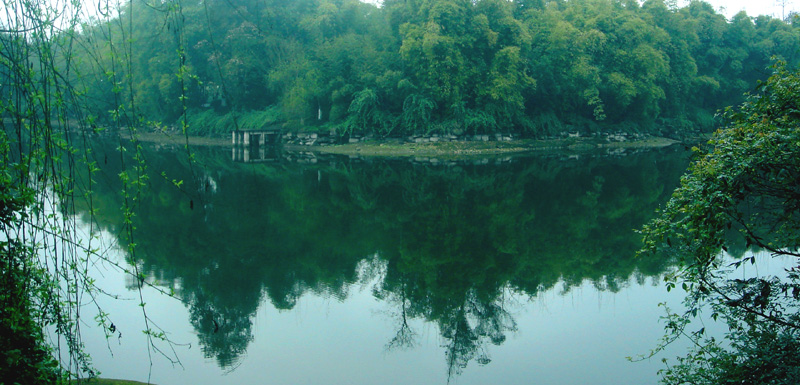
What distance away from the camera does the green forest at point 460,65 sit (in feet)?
104

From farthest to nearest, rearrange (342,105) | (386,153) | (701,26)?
1. (701,26)
2. (342,105)
3. (386,153)

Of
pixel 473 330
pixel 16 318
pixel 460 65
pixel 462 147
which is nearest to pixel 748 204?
pixel 473 330

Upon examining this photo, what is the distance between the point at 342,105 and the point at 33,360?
103 feet

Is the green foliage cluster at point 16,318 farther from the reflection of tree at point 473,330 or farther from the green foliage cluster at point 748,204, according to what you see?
the green foliage cluster at point 748,204

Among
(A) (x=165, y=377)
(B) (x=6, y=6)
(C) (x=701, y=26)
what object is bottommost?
(A) (x=165, y=377)

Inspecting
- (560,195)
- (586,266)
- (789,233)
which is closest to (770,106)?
(789,233)

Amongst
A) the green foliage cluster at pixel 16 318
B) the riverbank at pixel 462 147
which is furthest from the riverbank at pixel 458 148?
the green foliage cluster at pixel 16 318

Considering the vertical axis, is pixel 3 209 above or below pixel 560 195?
above

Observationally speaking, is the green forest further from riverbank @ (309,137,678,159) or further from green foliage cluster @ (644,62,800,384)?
green foliage cluster @ (644,62,800,384)

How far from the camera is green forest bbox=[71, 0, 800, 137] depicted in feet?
104

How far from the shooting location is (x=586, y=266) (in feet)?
31.6

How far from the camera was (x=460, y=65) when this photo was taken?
3092 cm

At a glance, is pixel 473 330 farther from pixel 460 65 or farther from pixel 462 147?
pixel 460 65

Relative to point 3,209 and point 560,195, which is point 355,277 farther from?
point 560,195
